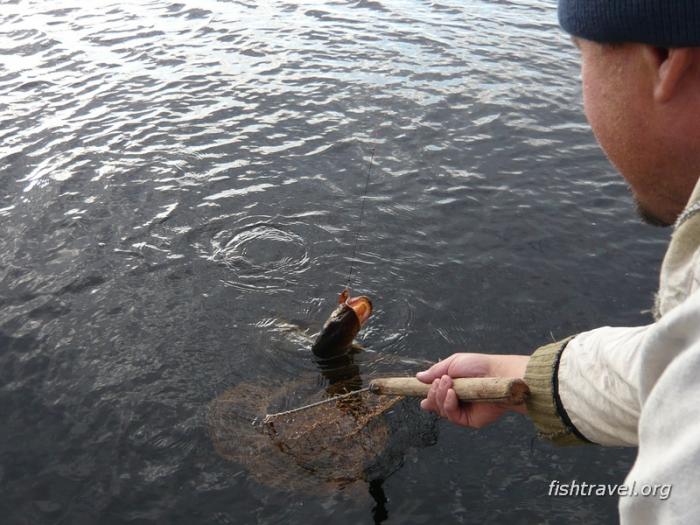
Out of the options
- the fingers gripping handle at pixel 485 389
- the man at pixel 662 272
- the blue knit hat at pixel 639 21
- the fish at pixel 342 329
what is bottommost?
the fish at pixel 342 329

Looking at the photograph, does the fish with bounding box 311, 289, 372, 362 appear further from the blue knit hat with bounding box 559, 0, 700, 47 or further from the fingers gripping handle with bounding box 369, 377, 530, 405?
the blue knit hat with bounding box 559, 0, 700, 47

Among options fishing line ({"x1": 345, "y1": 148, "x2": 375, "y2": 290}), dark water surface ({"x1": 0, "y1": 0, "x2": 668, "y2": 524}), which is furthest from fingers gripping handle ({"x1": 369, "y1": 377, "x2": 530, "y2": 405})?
fishing line ({"x1": 345, "y1": 148, "x2": 375, "y2": 290})

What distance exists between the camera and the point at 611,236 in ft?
29.3

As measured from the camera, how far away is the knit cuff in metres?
2.77

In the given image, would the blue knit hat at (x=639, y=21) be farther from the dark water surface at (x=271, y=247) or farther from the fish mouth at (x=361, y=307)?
the fish mouth at (x=361, y=307)

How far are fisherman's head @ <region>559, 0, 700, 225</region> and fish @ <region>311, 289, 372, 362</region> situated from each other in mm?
4934

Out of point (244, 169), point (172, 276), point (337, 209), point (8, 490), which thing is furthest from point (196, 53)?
point (8, 490)

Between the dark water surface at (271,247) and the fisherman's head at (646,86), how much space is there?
10.4 feet

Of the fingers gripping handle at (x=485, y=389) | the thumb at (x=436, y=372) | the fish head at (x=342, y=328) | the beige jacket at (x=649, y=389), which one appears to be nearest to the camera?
the beige jacket at (x=649, y=389)

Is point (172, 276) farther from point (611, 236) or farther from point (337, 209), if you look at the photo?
point (611, 236)

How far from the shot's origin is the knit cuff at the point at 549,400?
109 inches

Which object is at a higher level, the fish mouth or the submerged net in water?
the fish mouth

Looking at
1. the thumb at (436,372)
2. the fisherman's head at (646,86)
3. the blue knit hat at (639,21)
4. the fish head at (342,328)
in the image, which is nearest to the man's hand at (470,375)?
the thumb at (436,372)

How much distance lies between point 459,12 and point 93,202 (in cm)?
1131
